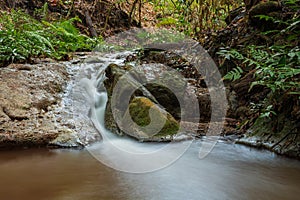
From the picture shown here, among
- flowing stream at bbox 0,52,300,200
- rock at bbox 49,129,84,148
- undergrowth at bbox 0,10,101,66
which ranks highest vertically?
undergrowth at bbox 0,10,101,66

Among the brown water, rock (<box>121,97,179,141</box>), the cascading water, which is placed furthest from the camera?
rock (<box>121,97,179,141</box>)

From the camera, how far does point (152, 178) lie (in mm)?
2273

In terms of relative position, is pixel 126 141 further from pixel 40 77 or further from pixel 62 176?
pixel 40 77

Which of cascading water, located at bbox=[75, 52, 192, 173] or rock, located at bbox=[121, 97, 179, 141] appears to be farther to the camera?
rock, located at bbox=[121, 97, 179, 141]

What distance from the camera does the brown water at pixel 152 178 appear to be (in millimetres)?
1930

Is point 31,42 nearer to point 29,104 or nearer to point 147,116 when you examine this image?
point 29,104

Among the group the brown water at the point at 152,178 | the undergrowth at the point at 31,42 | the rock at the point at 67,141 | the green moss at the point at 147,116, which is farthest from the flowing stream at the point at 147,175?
the undergrowth at the point at 31,42

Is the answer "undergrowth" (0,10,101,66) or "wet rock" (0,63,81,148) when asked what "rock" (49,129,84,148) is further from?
"undergrowth" (0,10,101,66)

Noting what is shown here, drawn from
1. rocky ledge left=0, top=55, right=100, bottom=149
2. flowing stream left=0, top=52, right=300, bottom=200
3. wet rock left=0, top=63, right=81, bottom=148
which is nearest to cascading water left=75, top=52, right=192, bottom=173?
flowing stream left=0, top=52, right=300, bottom=200

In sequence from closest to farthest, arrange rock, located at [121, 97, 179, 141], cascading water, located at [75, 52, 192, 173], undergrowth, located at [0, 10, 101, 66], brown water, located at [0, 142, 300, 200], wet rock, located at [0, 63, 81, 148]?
brown water, located at [0, 142, 300, 200] → cascading water, located at [75, 52, 192, 173] → wet rock, located at [0, 63, 81, 148] → rock, located at [121, 97, 179, 141] → undergrowth, located at [0, 10, 101, 66]

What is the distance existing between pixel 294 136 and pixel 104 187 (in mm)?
1962

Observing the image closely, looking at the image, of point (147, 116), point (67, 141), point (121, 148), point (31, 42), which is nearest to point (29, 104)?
point (67, 141)

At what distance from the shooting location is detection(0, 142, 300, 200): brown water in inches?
76.0

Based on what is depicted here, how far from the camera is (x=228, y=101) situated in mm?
4238
